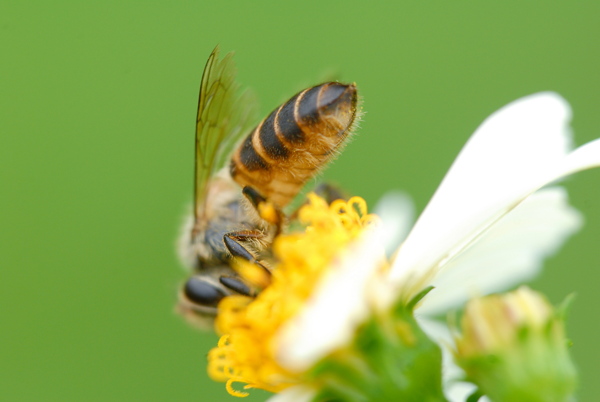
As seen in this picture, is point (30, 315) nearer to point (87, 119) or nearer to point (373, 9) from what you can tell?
point (87, 119)

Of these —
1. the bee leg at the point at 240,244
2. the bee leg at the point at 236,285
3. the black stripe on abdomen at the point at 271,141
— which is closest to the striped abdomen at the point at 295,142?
the black stripe on abdomen at the point at 271,141

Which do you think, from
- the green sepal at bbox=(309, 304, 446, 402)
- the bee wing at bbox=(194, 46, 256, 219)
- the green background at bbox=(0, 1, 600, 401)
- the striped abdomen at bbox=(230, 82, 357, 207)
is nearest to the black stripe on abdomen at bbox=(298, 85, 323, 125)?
the striped abdomen at bbox=(230, 82, 357, 207)

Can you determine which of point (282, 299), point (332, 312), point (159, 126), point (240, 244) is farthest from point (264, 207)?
point (159, 126)

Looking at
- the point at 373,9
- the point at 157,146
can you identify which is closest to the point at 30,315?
the point at 157,146

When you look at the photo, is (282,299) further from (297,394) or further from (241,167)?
(241,167)

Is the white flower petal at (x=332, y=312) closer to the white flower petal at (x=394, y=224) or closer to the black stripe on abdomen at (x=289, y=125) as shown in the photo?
the white flower petal at (x=394, y=224)

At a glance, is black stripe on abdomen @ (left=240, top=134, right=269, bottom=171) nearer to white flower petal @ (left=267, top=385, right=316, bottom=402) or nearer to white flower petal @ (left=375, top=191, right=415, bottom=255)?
white flower petal @ (left=375, top=191, right=415, bottom=255)
